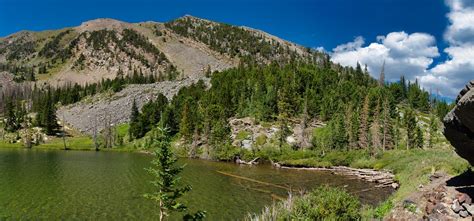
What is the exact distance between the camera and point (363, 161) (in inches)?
3679

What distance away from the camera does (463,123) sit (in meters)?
18.3

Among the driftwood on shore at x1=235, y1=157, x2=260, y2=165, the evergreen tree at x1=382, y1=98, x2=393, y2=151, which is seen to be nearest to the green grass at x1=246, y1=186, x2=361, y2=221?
the driftwood on shore at x1=235, y1=157, x2=260, y2=165

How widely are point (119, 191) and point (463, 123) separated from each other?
5126 cm

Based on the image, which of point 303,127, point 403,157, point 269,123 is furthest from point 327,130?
point 403,157

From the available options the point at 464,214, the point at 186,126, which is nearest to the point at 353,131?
the point at 186,126

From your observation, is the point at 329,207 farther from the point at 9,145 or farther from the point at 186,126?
the point at 9,145

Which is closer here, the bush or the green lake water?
the bush

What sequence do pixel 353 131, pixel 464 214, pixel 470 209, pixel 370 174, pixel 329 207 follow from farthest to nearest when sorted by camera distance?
1. pixel 353 131
2. pixel 370 174
3. pixel 329 207
4. pixel 464 214
5. pixel 470 209

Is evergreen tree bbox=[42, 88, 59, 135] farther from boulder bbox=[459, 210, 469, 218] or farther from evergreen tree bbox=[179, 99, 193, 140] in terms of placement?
boulder bbox=[459, 210, 469, 218]

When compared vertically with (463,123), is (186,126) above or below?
above

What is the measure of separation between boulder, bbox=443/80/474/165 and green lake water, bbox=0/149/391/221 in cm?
2645

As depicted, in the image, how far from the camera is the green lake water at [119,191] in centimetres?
4428

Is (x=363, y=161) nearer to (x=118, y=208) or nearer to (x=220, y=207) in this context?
(x=220, y=207)

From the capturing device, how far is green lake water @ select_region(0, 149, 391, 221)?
4428 centimetres
